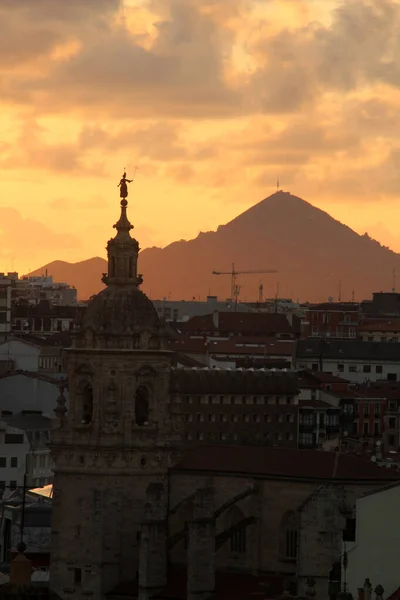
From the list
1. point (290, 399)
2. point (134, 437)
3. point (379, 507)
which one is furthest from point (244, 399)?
point (379, 507)

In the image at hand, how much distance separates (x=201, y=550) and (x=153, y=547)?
7.94 feet

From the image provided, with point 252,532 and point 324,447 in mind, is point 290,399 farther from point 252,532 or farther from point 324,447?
point 252,532

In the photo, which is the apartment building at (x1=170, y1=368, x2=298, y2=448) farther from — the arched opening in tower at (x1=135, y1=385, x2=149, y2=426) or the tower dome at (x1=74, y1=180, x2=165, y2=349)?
the arched opening in tower at (x1=135, y1=385, x2=149, y2=426)

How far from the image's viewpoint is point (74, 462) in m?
109

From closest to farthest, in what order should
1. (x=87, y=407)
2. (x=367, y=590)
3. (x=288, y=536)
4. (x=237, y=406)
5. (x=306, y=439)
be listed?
(x=367, y=590) < (x=288, y=536) < (x=87, y=407) < (x=237, y=406) < (x=306, y=439)

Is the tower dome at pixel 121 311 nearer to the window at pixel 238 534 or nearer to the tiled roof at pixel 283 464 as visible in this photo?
the tiled roof at pixel 283 464

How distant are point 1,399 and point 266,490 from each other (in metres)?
85.1

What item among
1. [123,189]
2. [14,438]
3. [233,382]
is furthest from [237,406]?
[123,189]

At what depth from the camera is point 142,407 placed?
109 metres

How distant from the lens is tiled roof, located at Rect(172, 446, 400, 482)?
10306 cm

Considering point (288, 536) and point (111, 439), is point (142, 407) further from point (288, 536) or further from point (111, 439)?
point (288, 536)

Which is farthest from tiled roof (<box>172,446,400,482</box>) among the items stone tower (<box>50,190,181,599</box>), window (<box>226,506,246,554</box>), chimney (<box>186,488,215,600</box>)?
chimney (<box>186,488,215,600</box>)

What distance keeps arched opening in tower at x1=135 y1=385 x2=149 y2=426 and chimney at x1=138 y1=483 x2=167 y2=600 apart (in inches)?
132

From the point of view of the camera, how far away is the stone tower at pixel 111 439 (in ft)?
351
